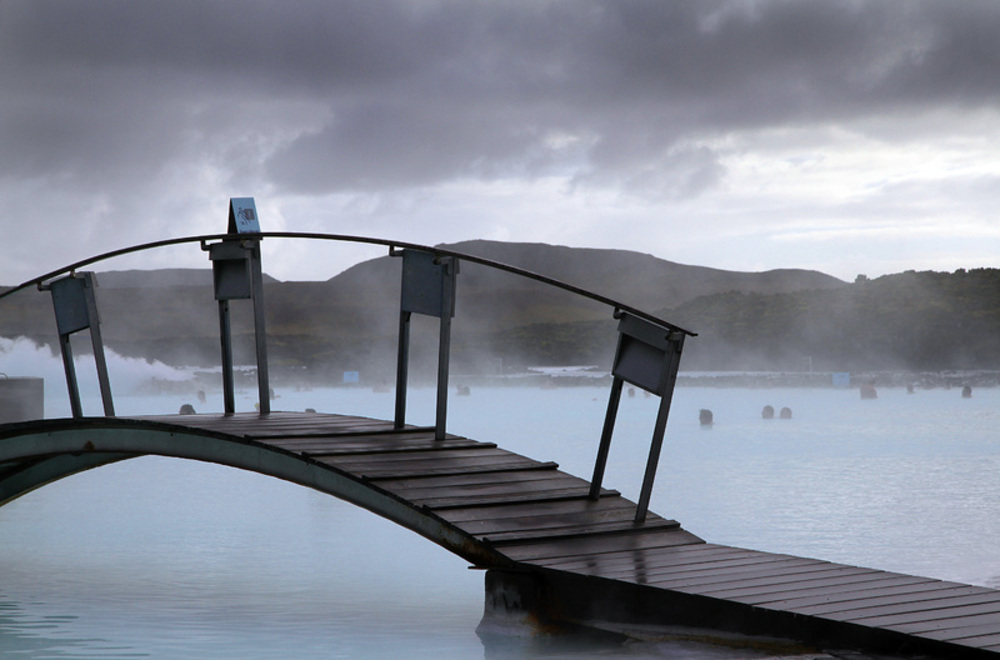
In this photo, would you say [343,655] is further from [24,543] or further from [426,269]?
[24,543]

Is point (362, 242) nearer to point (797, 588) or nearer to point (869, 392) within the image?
point (797, 588)

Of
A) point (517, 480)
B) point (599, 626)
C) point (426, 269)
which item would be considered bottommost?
point (599, 626)

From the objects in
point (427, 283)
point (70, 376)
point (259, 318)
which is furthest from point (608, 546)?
point (70, 376)

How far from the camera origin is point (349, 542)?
30.1 feet

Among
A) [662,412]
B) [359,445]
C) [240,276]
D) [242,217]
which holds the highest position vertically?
[242,217]

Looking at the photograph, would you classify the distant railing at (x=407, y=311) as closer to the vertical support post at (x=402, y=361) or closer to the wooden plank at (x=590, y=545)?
the vertical support post at (x=402, y=361)

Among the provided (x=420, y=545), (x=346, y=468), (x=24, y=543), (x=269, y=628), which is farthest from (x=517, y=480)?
(x=24, y=543)

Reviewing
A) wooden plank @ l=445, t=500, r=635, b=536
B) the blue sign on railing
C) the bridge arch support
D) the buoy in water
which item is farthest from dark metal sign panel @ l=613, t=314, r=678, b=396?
the buoy in water

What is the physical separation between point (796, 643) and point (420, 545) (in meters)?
5.67

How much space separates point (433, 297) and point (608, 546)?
161cm

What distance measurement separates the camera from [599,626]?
13.0 feet

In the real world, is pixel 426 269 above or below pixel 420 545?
above

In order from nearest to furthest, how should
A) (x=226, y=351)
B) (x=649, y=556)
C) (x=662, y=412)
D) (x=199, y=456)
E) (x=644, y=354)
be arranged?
(x=649, y=556), (x=662, y=412), (x=644, y=354), (x=199, y=456), (x=226, y=351)

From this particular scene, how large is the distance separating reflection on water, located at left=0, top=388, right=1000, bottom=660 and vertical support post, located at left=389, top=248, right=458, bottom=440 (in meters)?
1.22
